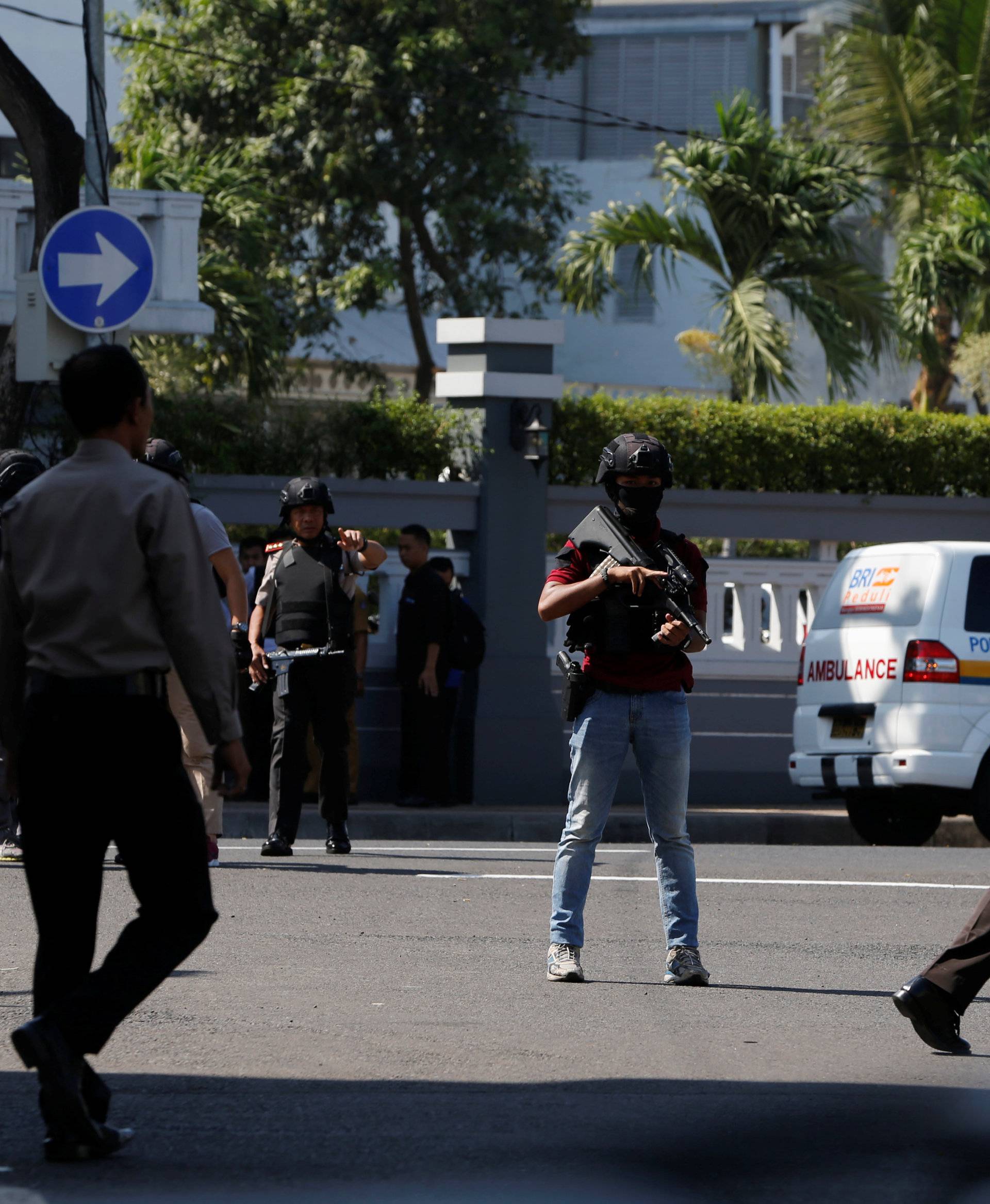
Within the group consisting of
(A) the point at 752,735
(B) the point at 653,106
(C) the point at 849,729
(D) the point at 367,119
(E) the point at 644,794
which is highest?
(B) the point at 653,106

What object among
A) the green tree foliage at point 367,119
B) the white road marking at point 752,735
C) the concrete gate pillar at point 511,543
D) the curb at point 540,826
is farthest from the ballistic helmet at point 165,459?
the green tree foliage at point 367,119

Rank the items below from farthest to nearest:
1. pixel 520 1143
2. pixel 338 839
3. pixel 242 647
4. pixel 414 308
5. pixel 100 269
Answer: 1. pixel 414 308
2. pixel 100 269
3. pixel 242 647
4. pixel 338 839
5. pixel 520 1143

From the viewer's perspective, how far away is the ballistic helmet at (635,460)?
277 inches

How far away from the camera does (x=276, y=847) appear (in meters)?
10.8

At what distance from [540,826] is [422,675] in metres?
1.57

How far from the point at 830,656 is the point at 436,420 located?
4176 millimetres

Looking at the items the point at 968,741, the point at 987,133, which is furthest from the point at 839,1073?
the point at 987,133

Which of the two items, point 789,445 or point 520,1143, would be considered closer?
point 520,1143

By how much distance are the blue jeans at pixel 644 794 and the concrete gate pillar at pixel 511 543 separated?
317 inches

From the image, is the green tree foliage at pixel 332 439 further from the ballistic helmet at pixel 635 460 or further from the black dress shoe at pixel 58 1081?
the black dress shoe at pixel 58 1081

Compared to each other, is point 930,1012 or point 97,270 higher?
point 97,270

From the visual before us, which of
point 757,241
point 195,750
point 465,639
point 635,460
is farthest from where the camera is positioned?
point 757,241

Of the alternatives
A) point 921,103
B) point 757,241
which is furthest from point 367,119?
point 757,241

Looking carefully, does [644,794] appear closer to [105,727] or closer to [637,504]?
[637,504]
